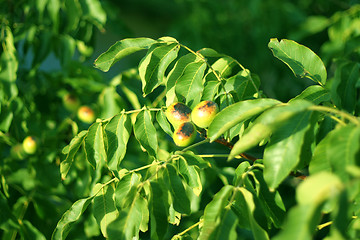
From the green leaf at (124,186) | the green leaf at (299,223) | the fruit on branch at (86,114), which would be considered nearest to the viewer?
the green leaf at (299,223)

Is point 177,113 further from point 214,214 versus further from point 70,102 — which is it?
point 70,102

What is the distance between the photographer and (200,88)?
5.09 ft

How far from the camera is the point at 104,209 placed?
1423mm

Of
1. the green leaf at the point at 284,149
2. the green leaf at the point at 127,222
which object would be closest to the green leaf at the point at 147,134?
the green leaf at the point at 127,222

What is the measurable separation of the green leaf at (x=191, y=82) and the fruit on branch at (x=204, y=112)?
10 cm

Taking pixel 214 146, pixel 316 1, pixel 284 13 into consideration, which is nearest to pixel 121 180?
pixel 214 146

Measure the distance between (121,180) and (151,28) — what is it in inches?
439

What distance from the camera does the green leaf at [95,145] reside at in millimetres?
1521

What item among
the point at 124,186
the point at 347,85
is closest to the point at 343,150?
the point at 347,85

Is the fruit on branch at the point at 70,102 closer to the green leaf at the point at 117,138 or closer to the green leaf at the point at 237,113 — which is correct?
the green leaf at the point at 117,138

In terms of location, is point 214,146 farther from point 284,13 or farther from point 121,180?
point 121,180

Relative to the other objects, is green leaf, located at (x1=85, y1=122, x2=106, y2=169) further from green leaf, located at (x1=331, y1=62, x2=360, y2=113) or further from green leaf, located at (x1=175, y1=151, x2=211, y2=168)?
green leaf, located at (x1=331, y1=62, x2=360, y2=113)

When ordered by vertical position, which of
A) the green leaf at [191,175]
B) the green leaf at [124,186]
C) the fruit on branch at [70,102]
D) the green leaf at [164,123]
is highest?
the green leaf at [164,123]

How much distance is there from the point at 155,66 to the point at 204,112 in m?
0.30
